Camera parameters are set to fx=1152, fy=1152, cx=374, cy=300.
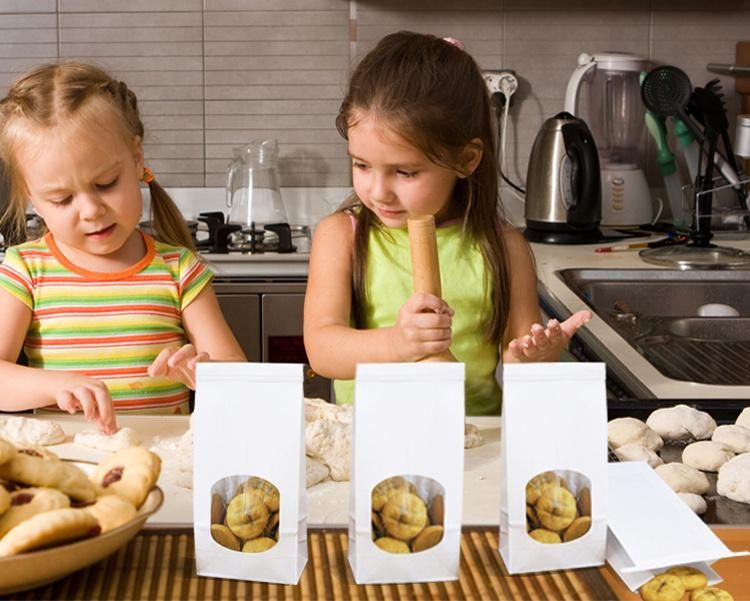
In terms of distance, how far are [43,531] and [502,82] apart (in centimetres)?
243

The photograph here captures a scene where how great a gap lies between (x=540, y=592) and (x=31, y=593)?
0.37 m

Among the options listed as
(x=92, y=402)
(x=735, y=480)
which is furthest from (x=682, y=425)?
(x=92, y=402)

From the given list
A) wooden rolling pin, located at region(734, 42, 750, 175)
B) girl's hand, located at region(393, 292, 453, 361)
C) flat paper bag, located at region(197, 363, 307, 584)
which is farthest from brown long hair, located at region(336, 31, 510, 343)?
wooden rolling pin, located at region(734, 42, 750, 175)

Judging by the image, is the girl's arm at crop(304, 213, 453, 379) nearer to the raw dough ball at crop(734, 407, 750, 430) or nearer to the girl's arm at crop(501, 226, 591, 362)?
the girl's arm at crop(501, 226, 591, 362)

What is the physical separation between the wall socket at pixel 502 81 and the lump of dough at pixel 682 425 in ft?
6.24

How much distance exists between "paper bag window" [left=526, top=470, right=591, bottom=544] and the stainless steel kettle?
1.81 metres

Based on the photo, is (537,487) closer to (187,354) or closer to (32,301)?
(187,354)

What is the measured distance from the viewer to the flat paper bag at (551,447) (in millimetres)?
831

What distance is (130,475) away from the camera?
85 centimetres

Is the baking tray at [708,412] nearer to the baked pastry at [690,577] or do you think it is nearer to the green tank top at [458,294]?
the baked pastry at [690,577]

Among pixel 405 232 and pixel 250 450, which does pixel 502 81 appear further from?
pixel 250 450

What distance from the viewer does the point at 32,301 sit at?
1.56m

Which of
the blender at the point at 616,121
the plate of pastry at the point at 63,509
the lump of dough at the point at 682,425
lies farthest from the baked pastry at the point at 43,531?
the blender at the point at 616,121

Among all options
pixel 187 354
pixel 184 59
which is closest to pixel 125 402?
pixel 187 354
